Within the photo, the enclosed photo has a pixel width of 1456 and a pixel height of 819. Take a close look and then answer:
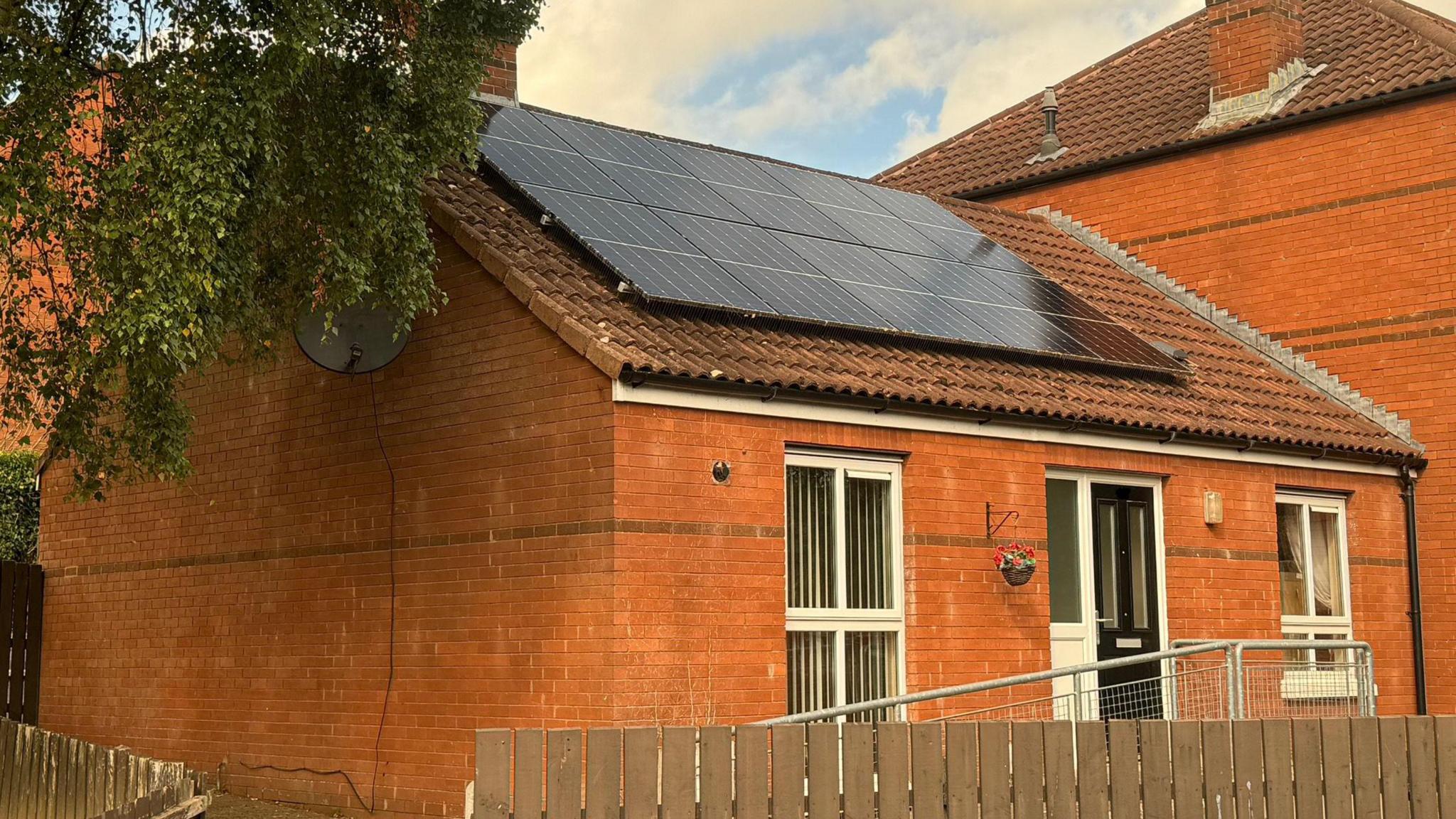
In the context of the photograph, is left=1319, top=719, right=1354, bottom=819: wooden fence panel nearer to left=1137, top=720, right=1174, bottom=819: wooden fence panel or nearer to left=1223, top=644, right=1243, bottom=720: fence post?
left=1137, top=720, right=1174, bottom=819: wooden fence panel

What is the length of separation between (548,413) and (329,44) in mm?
2803

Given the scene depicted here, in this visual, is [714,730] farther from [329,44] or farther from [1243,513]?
[1243,513]

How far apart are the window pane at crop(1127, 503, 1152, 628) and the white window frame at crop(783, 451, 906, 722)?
287cm

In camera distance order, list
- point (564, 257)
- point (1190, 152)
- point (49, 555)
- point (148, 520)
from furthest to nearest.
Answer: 1. point (1190, 152)
2. point (49, 555)
3. point (148, 520)
4. point (564, 257)

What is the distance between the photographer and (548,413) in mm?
10891

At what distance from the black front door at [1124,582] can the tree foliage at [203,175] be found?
619 centimetres

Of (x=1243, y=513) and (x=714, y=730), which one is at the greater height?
(x=1243, y=513)

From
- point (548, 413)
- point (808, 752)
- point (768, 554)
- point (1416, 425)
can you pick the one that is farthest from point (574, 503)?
point (1416, 425)

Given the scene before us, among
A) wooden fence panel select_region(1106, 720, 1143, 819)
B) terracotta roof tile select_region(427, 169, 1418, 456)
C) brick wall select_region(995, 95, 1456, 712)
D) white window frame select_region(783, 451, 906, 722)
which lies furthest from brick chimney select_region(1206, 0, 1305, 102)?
wooden fence panel select_region(1106, 720, 1143, 819)

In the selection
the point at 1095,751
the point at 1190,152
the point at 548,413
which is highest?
the point at 1190,152

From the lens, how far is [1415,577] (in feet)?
53.9

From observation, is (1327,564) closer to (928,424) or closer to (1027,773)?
(928,424)

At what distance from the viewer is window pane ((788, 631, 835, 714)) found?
1133 cm

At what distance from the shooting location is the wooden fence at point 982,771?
6430 mm
